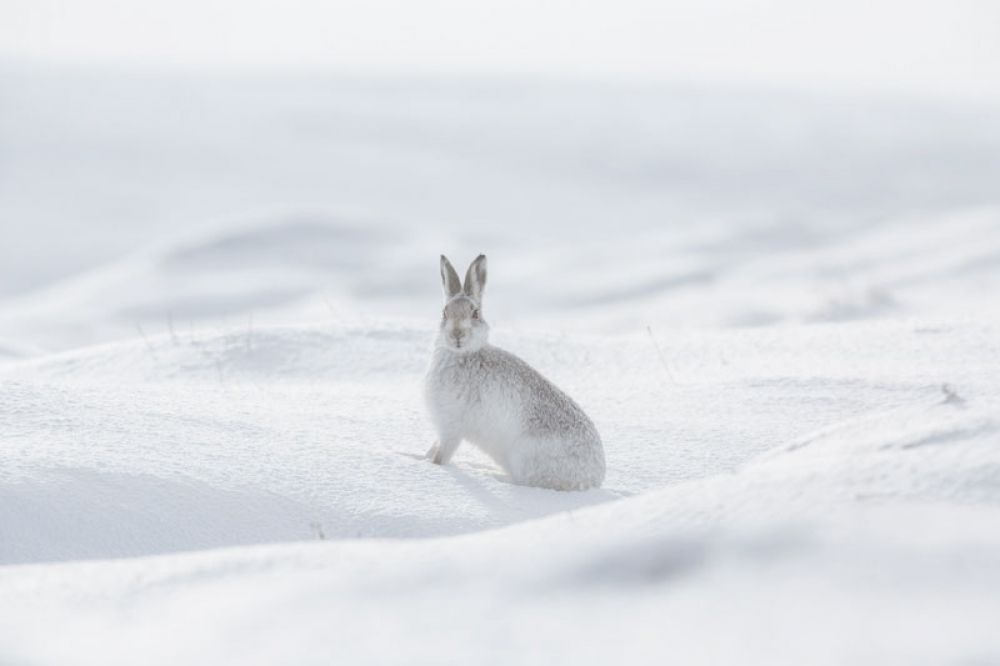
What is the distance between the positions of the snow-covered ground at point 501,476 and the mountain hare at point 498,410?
0.42 ft

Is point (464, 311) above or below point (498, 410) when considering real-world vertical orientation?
above

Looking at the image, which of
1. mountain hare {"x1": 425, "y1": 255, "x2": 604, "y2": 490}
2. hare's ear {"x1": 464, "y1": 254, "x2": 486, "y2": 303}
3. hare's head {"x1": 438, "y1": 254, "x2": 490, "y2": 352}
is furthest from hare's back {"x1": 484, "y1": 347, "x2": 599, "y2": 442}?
hare's ear {"x1": 464, "y1": 254, "x2": 486, "y2": 303}

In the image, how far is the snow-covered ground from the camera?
2.01 metres

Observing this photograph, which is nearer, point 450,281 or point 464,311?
point 464,311

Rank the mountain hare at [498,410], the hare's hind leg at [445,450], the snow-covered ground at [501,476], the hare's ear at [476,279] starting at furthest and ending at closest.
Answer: the hare's ear at [476,279], the hare's hind leg at [445,450], the mountain hare at [498,410], the snow-covered ground at [501,476]

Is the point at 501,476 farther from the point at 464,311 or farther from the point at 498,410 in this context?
the point at 464,311

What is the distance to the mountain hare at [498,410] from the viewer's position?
13.6 feet

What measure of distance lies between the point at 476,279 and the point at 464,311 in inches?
7.0

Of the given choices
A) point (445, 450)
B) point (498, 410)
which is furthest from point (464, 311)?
point (445, 450)

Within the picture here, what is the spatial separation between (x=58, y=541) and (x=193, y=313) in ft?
33.4

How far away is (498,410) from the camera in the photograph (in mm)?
4336

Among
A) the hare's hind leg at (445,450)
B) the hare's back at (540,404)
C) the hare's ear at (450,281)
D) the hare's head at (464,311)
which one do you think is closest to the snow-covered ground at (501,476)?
the hare's hind leg at (445,450)

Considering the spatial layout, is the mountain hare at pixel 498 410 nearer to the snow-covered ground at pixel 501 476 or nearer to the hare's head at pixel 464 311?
the hare's head at pixel 464 311

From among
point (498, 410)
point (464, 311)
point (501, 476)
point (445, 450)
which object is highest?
point (464, 311)
